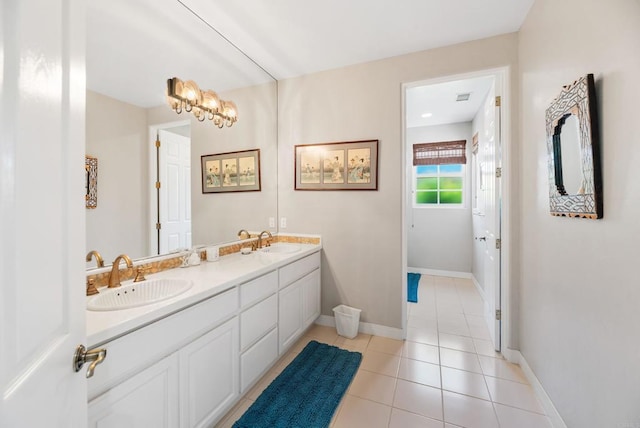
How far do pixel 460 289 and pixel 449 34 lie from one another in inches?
131

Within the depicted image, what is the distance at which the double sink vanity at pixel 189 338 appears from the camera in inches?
40.8

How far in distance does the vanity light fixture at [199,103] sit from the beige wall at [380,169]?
70 cm

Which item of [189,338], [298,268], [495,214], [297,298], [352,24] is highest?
[352,24]

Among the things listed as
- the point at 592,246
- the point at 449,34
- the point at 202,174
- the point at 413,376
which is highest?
the point at 449,34

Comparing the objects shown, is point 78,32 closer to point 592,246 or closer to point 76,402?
point 76,402

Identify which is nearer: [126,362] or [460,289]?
[126,362]

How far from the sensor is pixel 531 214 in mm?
1952

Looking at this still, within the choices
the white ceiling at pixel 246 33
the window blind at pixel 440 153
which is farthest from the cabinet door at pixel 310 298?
the window blind at pixel 440 153

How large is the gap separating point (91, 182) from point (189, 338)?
3.32 feet

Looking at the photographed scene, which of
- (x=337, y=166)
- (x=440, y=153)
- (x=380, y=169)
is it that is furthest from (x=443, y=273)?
(x=337, y=166)

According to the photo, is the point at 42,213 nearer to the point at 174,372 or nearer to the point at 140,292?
the point at 174,372

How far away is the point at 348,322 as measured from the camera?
264cm

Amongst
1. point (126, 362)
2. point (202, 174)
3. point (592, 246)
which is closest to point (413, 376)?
point (592, 246)

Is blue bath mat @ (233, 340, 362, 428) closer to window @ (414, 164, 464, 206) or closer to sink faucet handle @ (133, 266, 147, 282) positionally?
sink faucet handle @ (133, 266, 147, 282)
